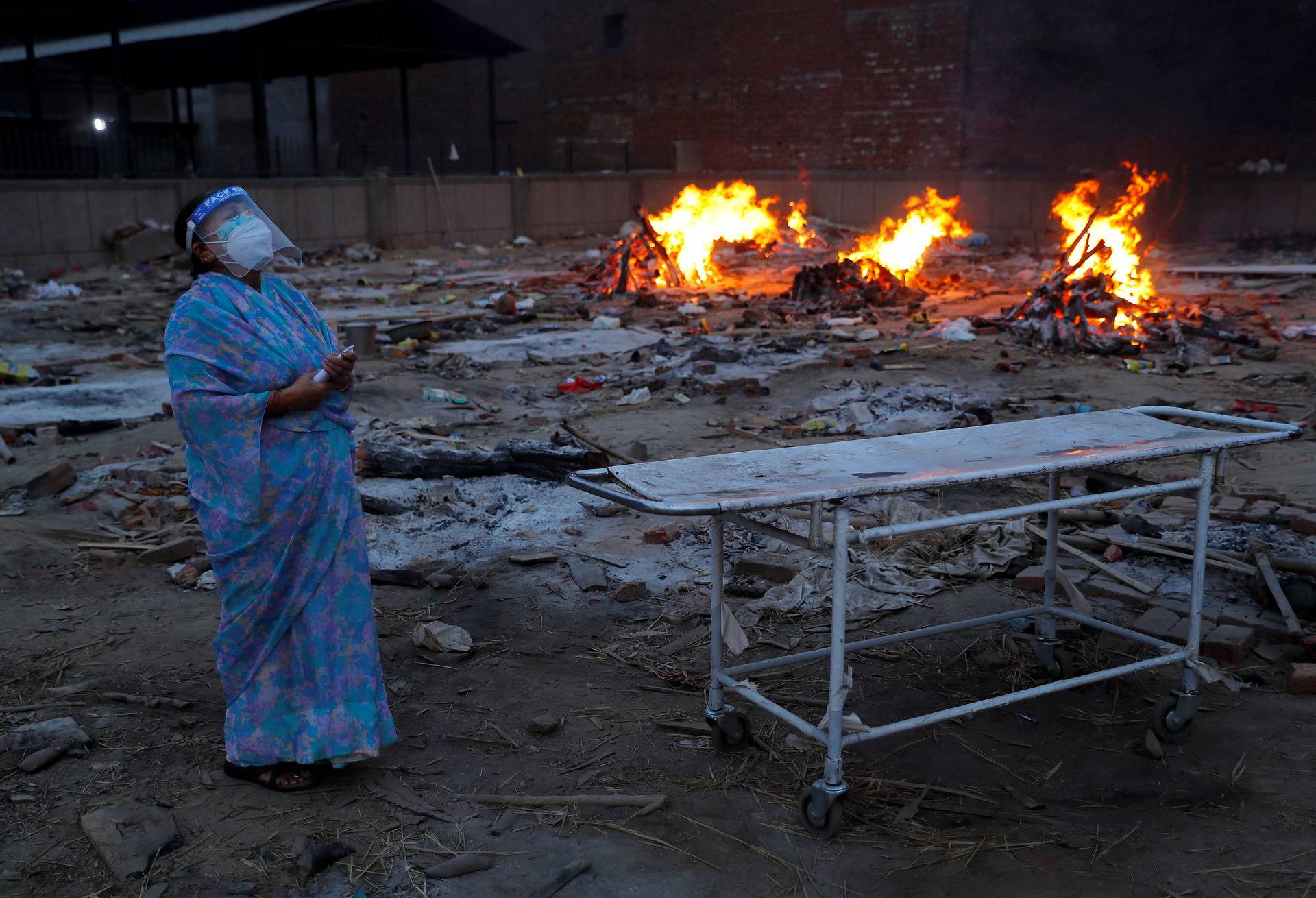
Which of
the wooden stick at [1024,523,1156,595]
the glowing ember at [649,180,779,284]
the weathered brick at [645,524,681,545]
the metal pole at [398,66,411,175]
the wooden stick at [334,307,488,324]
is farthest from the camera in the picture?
the metal pole at [398,66,411,175]

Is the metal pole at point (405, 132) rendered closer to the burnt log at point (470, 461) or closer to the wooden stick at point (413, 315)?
the wooden stick at point (413, 315)

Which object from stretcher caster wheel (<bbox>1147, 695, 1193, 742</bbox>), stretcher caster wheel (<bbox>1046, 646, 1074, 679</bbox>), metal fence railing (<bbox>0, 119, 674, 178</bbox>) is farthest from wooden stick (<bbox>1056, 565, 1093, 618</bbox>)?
metal fence railing (<bbox>0, 119, 674, 178</bbox>)

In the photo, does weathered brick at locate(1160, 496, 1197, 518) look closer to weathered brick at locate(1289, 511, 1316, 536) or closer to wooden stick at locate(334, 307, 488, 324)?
weathered brick at locate(1289, 511, 1316, 536)

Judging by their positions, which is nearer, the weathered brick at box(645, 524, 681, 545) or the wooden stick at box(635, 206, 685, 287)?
the weathered brick at box(645, 524, 681, 545)

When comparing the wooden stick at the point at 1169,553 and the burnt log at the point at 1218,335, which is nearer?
the wooden stick at the point at 1169,553

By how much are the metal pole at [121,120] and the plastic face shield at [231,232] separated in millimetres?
16460

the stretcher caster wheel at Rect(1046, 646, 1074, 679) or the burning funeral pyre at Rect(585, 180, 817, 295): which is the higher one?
the burning funeral pyre at Rect(585, 180, 817, 295)

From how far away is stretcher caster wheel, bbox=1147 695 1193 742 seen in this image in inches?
149

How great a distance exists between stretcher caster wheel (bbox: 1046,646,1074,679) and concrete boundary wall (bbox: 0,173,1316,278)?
16657 millimetres

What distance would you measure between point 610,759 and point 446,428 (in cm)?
504

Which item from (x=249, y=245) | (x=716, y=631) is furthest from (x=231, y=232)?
(x=716, y=631)

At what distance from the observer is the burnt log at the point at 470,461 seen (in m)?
6.79

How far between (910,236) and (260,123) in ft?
41.5

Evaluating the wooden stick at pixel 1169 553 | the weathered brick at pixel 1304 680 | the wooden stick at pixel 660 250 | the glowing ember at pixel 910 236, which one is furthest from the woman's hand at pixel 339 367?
the wooden stick at pixel 660 250
